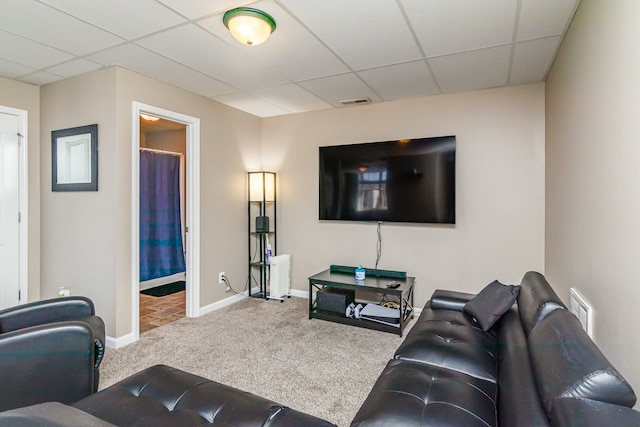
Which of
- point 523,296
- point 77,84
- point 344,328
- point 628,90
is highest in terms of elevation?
point 77,84

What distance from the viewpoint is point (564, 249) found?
2.53 meters

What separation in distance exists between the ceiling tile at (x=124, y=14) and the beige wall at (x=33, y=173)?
181cm

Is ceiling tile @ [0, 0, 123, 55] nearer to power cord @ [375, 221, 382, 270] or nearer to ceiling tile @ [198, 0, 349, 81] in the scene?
ceiling tile @ [198, 0, 349, 81]

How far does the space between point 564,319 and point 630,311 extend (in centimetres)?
23

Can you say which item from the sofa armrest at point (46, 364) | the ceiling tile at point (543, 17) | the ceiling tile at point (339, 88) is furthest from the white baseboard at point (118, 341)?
the ceiling tile at point (543, 17)

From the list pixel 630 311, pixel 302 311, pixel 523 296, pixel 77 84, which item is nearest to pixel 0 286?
pixel 77 84

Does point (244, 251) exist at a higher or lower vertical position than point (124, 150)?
lower

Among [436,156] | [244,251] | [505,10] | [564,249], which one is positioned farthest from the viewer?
[244,251]

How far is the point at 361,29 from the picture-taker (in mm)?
2385

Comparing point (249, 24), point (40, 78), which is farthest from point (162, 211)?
point (249, 24)

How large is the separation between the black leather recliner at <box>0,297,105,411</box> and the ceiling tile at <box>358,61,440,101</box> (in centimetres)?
287

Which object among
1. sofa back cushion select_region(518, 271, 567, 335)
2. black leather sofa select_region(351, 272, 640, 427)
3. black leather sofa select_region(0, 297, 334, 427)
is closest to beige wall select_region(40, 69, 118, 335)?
black leather sofa select_region(0, 297, 334, 427)

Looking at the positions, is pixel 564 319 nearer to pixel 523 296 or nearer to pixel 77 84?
pixel 523 296

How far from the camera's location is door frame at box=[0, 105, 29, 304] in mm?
3420
